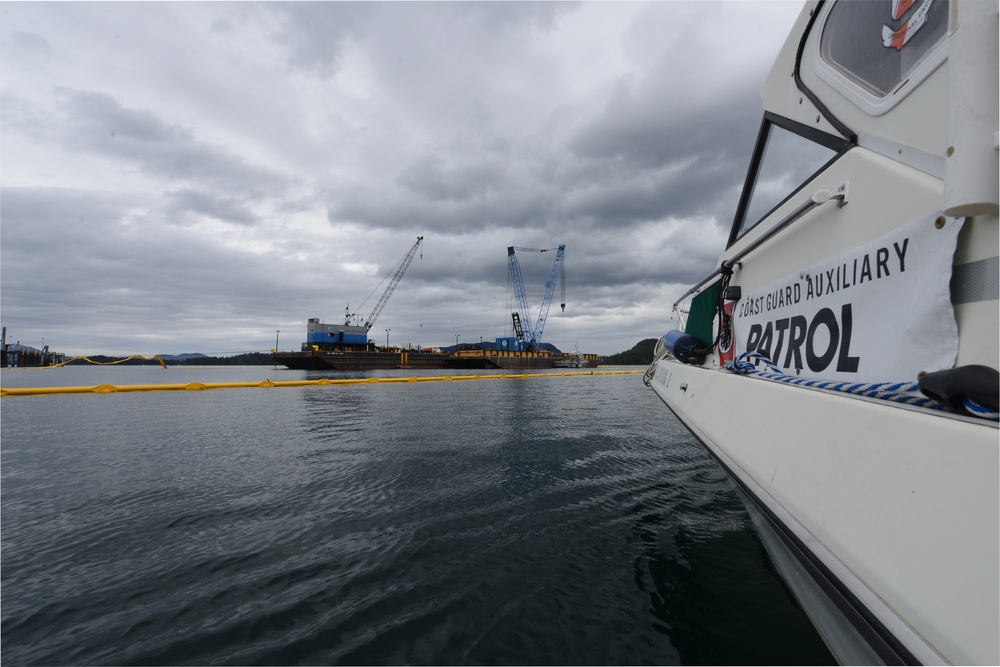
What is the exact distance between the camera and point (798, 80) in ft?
9.84

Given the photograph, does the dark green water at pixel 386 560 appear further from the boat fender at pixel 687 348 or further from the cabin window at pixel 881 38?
the cabin window at pixel 881 38

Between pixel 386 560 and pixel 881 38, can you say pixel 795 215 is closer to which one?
pixel 881 38

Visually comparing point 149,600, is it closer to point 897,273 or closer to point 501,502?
point 501,502

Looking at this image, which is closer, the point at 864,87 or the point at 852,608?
the point at 852,608

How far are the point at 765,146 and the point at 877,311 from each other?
264cm

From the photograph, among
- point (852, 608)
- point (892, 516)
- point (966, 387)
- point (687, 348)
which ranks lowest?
point (852, 608)

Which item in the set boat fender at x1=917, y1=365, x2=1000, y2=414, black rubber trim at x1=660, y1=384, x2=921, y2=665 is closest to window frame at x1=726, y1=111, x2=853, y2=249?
boat fender at x1=917, y1=365, x2=1000, y2=414

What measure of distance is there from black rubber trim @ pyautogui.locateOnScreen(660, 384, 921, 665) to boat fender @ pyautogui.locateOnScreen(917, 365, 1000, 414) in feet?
1.81

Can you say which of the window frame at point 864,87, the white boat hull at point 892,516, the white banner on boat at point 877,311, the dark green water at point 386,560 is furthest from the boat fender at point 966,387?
the dark green water at point 386,560

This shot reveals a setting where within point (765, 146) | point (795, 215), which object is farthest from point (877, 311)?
point (765, 146)

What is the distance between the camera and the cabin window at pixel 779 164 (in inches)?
103

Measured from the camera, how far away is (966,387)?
96 cm

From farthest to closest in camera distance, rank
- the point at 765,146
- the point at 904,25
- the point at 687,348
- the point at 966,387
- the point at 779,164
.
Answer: the point at 687,348 < the point at 765,146 < the point at 779,164 < the point at 904,25 < the point at 966,387

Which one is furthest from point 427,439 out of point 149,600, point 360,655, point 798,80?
point 798,80
